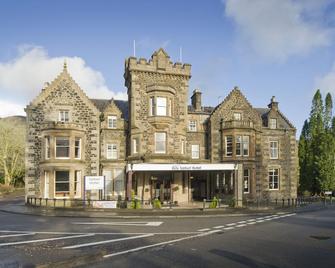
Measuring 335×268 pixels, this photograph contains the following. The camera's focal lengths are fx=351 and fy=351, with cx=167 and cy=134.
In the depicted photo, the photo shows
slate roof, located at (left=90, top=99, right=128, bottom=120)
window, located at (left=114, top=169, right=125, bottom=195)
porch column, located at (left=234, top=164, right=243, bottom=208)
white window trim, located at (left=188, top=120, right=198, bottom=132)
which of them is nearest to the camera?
porch column, located at (left=234, top=164, right=243, bottom=208)

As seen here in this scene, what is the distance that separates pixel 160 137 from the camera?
3366cm

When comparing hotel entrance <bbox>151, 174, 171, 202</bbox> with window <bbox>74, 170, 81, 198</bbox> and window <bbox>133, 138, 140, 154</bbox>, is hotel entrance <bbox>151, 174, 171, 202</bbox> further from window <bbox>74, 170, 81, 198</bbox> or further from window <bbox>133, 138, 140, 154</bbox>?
window <bbox>74, 170, 81, 198</bbox>

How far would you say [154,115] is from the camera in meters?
33.5

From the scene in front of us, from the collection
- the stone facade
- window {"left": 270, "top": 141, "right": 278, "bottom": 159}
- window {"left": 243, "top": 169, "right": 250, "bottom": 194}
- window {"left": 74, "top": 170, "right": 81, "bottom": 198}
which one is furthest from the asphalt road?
window {"left": 270, "top": 141, "right": 278, "bottom": 159}

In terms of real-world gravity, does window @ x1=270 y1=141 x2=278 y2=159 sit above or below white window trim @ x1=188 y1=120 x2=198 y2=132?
below

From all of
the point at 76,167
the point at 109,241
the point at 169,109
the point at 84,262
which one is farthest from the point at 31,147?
the point at 84,262

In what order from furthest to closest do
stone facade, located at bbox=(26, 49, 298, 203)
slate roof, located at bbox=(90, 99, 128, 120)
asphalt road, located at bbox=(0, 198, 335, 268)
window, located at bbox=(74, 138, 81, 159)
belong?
slate roof, located at bbox=(90, 99, 128, 120), window, located at bbox=(74, 138, 81, 159), stone facade, located at bbox=(26, 49, 298, 203), asphalt road, located at bbox=(0, 198, 335, 268)

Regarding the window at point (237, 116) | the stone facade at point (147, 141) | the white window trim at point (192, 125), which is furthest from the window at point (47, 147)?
the window at point (237, 116)

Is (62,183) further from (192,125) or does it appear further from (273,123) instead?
(273,123)

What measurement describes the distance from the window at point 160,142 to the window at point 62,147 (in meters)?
8.17

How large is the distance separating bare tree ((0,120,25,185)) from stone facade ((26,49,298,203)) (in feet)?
93.2

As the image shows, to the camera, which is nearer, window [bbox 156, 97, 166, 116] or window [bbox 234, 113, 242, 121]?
window [bbox 156, 97, 166, 116]

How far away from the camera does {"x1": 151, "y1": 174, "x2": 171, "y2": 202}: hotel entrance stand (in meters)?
33.7

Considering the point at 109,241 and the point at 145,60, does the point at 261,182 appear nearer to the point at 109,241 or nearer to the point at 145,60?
the point at 145,60
